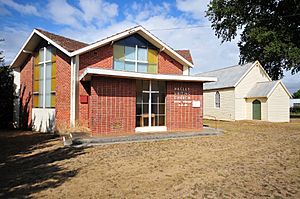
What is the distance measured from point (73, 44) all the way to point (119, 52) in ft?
9.14

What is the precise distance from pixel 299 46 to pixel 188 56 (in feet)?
42.7

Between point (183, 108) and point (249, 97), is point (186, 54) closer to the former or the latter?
point (183, 108)

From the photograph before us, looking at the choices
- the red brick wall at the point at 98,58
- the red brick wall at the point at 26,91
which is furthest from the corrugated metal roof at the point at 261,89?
the red brick wall at the point at 26,91

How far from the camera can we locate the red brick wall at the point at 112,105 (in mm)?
11936

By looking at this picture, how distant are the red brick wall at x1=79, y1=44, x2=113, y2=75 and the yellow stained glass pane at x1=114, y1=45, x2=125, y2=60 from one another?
272 mm

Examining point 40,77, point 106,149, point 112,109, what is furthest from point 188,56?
point 106,149

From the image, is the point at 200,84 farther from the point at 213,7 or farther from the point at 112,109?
the point at 213,7

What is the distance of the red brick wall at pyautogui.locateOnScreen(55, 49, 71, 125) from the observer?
46.3ft

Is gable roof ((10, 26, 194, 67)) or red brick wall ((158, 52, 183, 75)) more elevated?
gable roof ((10, 26, 194, 67))

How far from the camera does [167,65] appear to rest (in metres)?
17.3

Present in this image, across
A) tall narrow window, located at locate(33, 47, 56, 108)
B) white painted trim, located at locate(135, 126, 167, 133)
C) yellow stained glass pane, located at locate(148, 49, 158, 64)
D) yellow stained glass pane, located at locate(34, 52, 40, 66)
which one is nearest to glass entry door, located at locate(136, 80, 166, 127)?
white painted trim, located at locate(135, 126, 167, 133)

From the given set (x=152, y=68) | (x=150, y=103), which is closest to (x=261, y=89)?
(x=152, y=68)

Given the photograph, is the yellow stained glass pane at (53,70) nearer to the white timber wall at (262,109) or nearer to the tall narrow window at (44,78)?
the tall narrow window at (44,78)

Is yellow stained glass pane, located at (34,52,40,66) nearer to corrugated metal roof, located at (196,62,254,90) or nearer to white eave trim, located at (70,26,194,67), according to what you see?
white eave trim, located at (70,26,194,67)
